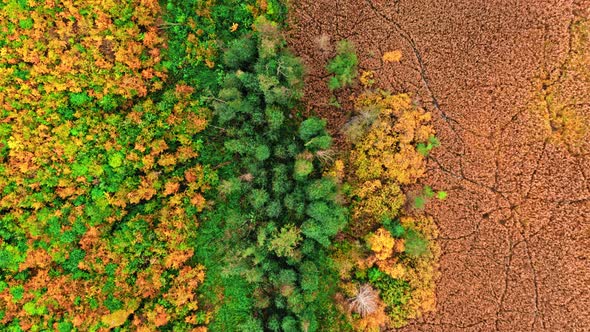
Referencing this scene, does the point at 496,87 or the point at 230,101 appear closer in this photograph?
the point at 230,101

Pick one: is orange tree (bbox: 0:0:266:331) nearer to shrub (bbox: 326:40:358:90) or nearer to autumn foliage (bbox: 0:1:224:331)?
autumn foliage (bbox: 0:1:224:331)

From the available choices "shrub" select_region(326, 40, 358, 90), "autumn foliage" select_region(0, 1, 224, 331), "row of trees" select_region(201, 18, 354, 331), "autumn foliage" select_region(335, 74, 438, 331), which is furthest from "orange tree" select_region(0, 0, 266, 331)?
"autumn foliage" select_region(335, 74, 438, 331)

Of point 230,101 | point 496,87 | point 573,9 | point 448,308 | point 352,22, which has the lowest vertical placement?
point 448,308

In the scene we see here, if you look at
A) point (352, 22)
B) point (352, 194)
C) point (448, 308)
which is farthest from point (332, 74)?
point (448, 308)

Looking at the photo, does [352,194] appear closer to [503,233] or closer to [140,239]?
[503,233]

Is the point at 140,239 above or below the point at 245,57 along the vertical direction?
below
